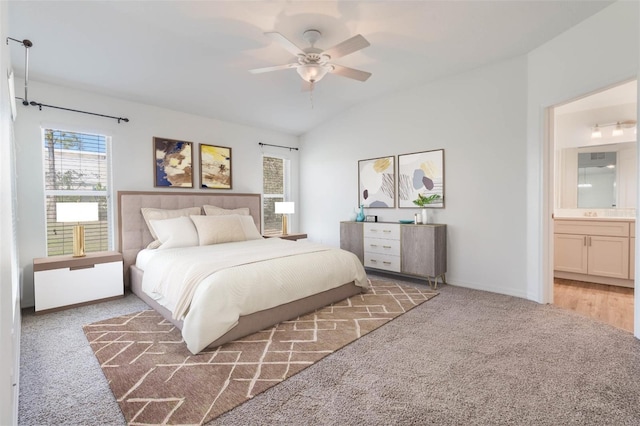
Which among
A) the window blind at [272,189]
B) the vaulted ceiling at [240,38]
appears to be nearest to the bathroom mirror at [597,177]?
the vaulted ceiling at [240,38]

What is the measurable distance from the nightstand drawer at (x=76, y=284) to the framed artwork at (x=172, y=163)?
1.38 m

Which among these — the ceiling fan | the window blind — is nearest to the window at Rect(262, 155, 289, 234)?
the window blind

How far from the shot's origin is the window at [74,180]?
3672mm

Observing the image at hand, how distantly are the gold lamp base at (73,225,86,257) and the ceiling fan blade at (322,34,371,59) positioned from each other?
3.40 meters

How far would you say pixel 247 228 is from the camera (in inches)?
183

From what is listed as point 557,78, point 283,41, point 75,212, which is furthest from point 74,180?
point 557,78

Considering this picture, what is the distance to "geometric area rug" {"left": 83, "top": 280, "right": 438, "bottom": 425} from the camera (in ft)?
5.91

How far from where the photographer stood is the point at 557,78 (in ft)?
10.6

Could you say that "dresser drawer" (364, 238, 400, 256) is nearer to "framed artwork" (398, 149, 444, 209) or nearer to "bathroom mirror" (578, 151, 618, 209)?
"framed artwork" (398, 149, 444, 209)

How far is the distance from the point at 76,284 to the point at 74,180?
132cm

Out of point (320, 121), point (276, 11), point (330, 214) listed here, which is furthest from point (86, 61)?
point (330, 214)

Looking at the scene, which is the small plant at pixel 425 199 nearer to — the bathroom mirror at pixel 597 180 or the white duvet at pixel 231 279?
the white duvet at pixel 231 279

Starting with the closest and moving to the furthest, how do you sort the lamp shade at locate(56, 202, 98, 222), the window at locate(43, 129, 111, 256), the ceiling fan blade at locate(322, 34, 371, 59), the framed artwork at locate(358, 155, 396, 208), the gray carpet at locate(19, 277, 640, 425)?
the gray carpet at locate(19, 277, 640, 425) → the ceiling fan blade at locate(322, 34, 371, 59) → the lamp shade at locate(56, 202, 98, 222) → the window at locate(43, 129, 111, 256) → the framed artwork at locate(358, 155, 396, 208)

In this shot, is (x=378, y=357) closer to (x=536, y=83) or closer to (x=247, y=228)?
(x=247, y=228)
